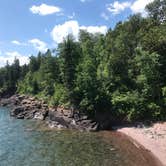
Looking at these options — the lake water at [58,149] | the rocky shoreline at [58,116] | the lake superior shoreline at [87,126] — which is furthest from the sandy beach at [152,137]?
the rocky shoreline at [58,116]

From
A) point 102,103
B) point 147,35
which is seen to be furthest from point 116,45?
point 102,103

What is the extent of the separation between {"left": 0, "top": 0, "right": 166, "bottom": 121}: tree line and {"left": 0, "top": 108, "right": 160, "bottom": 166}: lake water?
7.73 metres

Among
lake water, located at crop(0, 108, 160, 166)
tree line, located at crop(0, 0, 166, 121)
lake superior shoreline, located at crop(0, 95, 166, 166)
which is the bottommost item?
lake water, located at crop(0, 108, 160, 166)

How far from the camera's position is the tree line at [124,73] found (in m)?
53.6

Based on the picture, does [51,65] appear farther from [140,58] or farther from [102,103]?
[140,58]

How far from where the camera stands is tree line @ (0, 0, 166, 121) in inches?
2110

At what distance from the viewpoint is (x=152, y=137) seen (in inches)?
1710

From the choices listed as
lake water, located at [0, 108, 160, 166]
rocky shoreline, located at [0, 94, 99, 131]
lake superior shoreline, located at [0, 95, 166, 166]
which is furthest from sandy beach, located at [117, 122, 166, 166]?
rocky shoreline, located at [0, 94, 99, 131]

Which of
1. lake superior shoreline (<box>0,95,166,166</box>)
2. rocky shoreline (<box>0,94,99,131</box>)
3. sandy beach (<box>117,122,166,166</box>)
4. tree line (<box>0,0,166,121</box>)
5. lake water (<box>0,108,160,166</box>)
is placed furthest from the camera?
rocky shoreline (<box>0,94,99,131</box>)

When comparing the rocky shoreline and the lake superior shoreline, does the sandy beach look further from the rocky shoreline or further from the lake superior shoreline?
the rocky shoreline

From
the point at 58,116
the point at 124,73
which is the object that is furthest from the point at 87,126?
the point at 124,73

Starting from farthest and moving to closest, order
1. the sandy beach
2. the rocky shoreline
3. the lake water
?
1. the rocky shoreline
2. the sandy beach
3. the lake water

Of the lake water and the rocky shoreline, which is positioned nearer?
the lake water

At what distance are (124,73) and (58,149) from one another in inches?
1022
